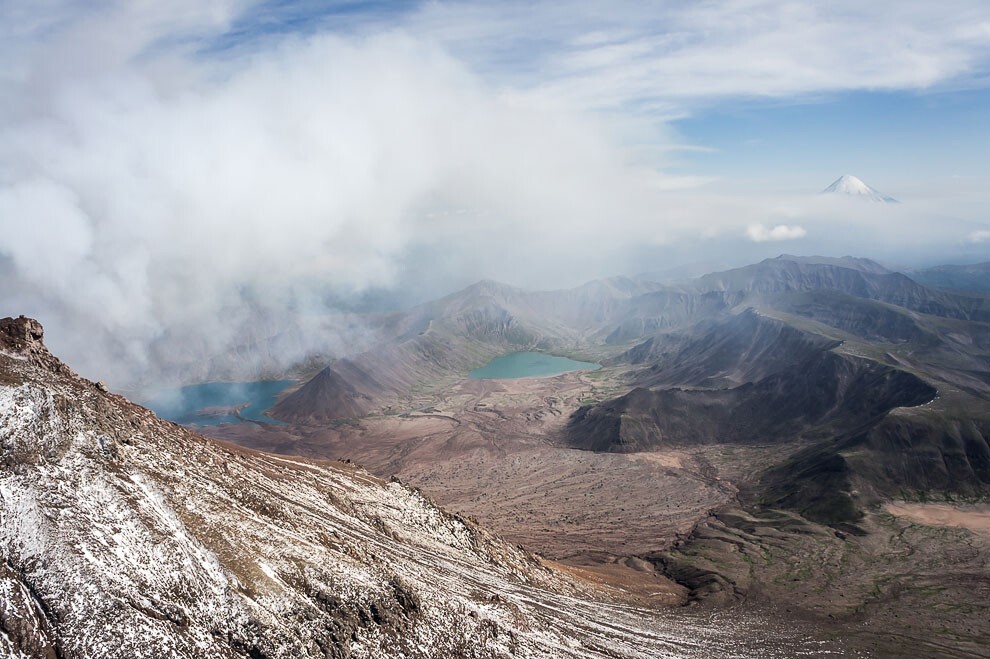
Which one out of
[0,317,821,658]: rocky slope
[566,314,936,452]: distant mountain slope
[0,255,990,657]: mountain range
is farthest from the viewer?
[566,314,936,452]: distant mountain slope

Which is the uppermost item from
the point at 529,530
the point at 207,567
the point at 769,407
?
the point at 207,567

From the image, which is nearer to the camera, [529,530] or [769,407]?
[529,530]

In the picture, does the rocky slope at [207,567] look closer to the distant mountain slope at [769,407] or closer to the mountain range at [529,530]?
the mountain range at [529,530]

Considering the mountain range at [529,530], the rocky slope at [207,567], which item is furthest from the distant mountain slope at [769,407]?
the rocky slope at [207,567]

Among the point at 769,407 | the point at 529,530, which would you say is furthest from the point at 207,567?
the point at 769,407

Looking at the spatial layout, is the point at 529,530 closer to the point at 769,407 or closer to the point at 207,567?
the point at 207,567

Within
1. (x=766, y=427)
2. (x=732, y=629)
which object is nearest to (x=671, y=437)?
(x=766, y=427)

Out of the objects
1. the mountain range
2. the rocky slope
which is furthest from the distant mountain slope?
the rocky slope

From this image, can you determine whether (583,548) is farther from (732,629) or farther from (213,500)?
(213,500)

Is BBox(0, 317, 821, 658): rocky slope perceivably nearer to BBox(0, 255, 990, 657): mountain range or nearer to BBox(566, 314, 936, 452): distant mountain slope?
BBox(0, 255, 990, 657): mountain range

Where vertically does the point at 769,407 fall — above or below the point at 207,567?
below
